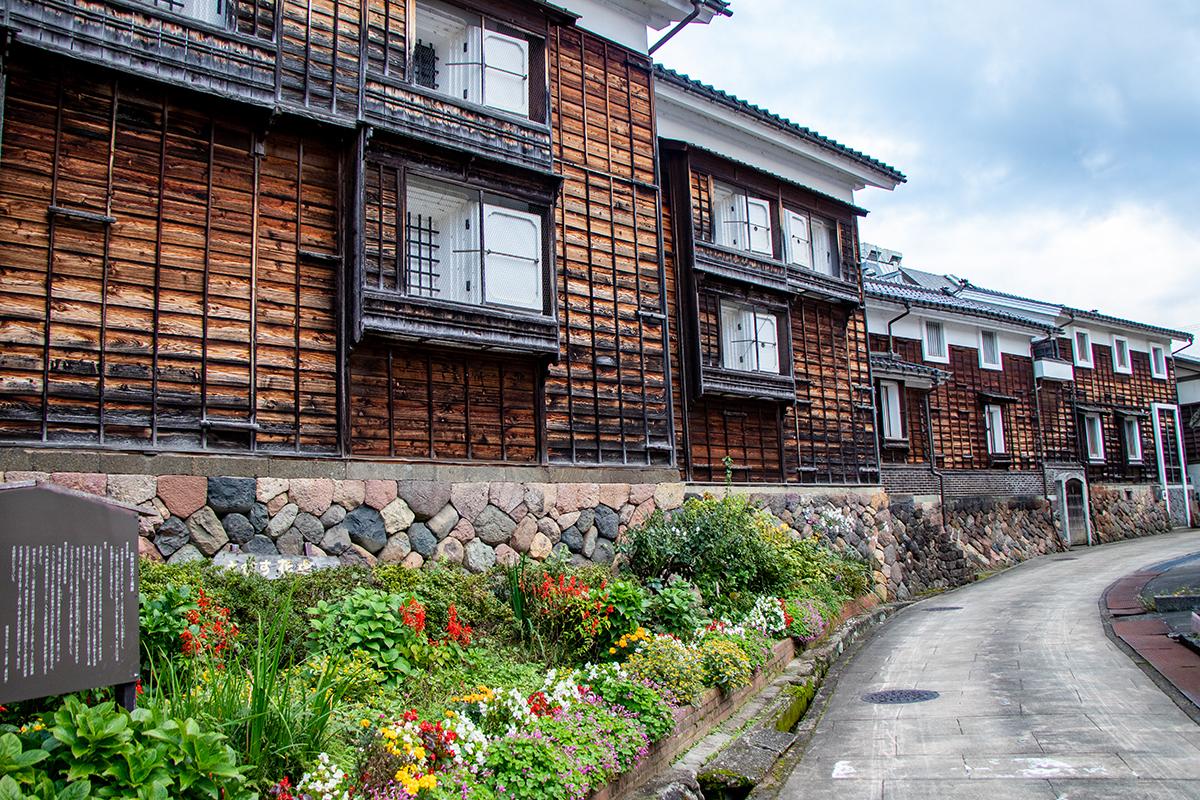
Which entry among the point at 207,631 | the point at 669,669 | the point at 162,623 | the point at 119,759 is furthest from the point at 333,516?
the point at 119,759

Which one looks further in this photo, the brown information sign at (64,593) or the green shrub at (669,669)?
the green shrub at (669,669)

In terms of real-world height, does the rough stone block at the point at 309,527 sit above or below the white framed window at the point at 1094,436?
below

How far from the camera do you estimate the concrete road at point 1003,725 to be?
25.1ft

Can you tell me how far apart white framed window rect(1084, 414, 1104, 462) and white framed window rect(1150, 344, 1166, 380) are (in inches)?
258

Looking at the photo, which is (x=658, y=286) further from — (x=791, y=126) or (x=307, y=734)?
(x=307, y=734)

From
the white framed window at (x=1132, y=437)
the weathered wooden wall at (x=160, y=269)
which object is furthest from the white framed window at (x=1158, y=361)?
the weathered wooden wall at (x=160, y=269)

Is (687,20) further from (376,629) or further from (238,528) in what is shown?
(376,629)

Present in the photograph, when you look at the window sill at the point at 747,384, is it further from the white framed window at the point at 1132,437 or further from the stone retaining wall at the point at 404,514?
the white framed window at the point at 1132,437

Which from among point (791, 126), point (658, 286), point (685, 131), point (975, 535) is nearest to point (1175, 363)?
point (975, 535)

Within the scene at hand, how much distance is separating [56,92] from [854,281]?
18.5 metres

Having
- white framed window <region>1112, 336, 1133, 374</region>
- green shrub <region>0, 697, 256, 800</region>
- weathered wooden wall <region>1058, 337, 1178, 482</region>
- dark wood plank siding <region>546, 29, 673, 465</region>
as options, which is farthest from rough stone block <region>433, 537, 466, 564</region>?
white framed window <region>1112, 336, 1133, 374</region>

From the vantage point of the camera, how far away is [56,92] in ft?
33.1

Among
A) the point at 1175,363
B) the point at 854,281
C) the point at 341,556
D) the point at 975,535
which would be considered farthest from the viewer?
the point at 1175,363

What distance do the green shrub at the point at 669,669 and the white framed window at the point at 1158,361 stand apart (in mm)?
43304
